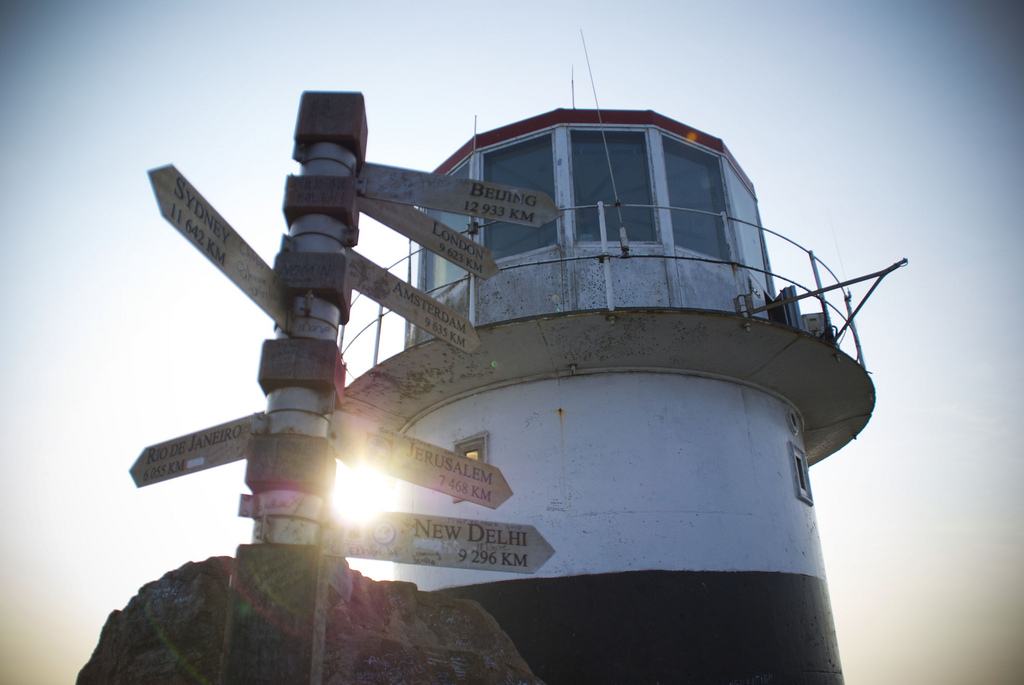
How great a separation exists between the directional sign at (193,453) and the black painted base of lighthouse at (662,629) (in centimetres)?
447

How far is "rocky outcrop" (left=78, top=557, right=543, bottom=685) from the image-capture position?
13.1 feet

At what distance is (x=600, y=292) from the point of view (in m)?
8.11

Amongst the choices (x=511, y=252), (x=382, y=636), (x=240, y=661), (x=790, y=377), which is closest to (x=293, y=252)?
(x=240, y=661)

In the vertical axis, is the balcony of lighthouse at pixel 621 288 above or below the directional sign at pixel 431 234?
above

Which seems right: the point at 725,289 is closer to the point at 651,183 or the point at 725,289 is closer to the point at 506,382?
the point at 651,183

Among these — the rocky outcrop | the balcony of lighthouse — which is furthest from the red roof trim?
the rocky outcrop

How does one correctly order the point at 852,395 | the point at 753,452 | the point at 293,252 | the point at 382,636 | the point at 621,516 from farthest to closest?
the point at 852,395
the point at 753,452
the point at 621,516
the point at 382,636
the point at 293,252

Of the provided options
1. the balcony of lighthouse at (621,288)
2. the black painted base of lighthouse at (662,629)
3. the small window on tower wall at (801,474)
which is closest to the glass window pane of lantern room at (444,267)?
the balcony of lighthouse at (621,288)

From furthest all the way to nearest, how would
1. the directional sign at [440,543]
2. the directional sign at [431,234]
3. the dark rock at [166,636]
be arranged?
the dark rock at [166,636], the directional sign at [431,234], the directional sign at [440,543]

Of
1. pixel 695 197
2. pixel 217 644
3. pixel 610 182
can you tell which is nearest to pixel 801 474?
pixel 695 197

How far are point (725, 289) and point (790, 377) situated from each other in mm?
1256

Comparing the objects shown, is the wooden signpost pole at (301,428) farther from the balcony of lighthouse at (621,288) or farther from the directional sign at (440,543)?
the balcony of lighthouse at (621,288)

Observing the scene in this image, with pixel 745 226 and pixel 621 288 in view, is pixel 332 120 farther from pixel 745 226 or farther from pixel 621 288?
pixel 745 226

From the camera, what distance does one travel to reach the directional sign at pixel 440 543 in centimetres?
322
